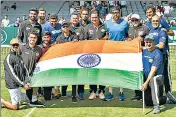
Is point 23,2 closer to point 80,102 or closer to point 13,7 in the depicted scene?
point 13,7

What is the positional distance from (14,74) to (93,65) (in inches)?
75.3

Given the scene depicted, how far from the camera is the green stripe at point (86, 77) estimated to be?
995cm

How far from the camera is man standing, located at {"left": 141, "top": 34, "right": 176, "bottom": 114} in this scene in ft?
32.2

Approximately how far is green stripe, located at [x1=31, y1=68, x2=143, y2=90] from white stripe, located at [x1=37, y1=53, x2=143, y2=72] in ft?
0.36

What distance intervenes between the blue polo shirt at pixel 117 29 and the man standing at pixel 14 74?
2469 millimetres

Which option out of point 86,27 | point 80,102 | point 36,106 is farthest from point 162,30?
point 36,106

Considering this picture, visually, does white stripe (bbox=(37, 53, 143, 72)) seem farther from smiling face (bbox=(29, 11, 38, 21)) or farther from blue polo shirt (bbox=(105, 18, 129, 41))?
smiling face (bbox=(29, 11, 38, 21))

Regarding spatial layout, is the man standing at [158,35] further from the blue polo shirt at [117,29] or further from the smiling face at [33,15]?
the smiling face at [33,15]

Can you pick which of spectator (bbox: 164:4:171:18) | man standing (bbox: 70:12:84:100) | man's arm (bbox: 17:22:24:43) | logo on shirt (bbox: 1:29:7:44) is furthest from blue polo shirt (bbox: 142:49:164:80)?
spectator (bbox: 164:4:171:18)

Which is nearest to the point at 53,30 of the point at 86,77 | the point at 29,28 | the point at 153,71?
the point at 29,28

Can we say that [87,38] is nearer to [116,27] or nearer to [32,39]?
[116,27]

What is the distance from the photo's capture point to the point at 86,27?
11078mm

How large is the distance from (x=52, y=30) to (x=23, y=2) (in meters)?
30.4

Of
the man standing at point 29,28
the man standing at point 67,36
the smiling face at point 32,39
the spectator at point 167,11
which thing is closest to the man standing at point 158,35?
the man standing at point 67,36
